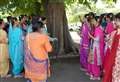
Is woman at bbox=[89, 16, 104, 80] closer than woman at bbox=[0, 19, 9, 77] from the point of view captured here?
Yes

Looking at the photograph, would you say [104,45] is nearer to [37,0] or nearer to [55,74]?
[55,74]

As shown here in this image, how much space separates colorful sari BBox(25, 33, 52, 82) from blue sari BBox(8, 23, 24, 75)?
2380 millimetres

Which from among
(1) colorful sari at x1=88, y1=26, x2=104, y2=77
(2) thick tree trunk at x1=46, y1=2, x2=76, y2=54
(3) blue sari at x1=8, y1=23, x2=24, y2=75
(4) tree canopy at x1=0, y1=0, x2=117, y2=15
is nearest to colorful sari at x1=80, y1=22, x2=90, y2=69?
(1) colorful sari at x1=88, y1=26, x2=104, y2=77

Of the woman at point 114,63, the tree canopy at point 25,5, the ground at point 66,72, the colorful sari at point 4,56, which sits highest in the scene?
the tree canopy at point 25,5

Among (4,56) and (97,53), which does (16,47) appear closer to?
(4,56)

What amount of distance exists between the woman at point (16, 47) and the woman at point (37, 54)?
2.38m

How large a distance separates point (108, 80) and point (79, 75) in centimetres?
476

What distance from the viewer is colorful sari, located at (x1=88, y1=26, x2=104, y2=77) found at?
10109 mm

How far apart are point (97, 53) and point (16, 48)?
2262 millimetres

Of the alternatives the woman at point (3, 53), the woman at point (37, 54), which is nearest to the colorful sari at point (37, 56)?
the woman at point (37, 54)

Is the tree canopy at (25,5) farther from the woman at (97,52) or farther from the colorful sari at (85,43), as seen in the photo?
the woman at (97,52)

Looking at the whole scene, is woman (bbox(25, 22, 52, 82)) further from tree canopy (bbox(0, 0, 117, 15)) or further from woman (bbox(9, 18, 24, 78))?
tree canopy (bbox(0, 0, 117, 15))

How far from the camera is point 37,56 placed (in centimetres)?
811

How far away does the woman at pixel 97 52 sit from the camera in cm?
1010
